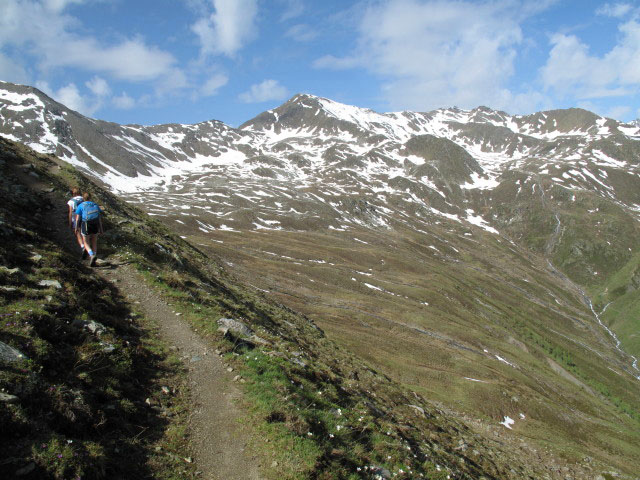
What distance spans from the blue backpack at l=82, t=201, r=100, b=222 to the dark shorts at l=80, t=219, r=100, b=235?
0.17 m

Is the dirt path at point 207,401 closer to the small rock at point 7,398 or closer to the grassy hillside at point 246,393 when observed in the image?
the grassy hillside at point 246,393

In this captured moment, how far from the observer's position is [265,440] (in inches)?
427

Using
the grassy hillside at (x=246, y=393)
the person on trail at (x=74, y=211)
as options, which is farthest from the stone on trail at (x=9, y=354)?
the person on trail at (x=74, y=211)

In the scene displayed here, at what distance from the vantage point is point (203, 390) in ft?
41.4

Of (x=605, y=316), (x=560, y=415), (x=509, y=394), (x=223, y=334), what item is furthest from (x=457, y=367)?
(x=605, y=316)

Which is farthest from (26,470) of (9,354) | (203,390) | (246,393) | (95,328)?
(246,393)

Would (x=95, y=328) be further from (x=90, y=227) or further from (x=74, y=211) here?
(x=74, y=211)

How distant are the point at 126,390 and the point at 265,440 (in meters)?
4.84

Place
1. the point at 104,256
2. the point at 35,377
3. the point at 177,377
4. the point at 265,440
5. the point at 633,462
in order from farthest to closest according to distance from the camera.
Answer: the point at 633,462, the point at 104,256, the point at 177,377, the point at 265,440, the point at 35,377

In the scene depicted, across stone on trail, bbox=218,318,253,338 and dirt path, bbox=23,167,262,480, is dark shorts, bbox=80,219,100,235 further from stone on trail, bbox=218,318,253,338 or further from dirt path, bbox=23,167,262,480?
stone on trail, bbox=218,318,253,338

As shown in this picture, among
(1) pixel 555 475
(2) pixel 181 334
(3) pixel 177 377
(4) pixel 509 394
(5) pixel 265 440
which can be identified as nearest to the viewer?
(5) pixel 265 440

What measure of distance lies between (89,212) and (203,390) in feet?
42.8

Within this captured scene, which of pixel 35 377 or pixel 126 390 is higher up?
pixel 35 377

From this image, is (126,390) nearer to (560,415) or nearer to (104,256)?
(104,256)
